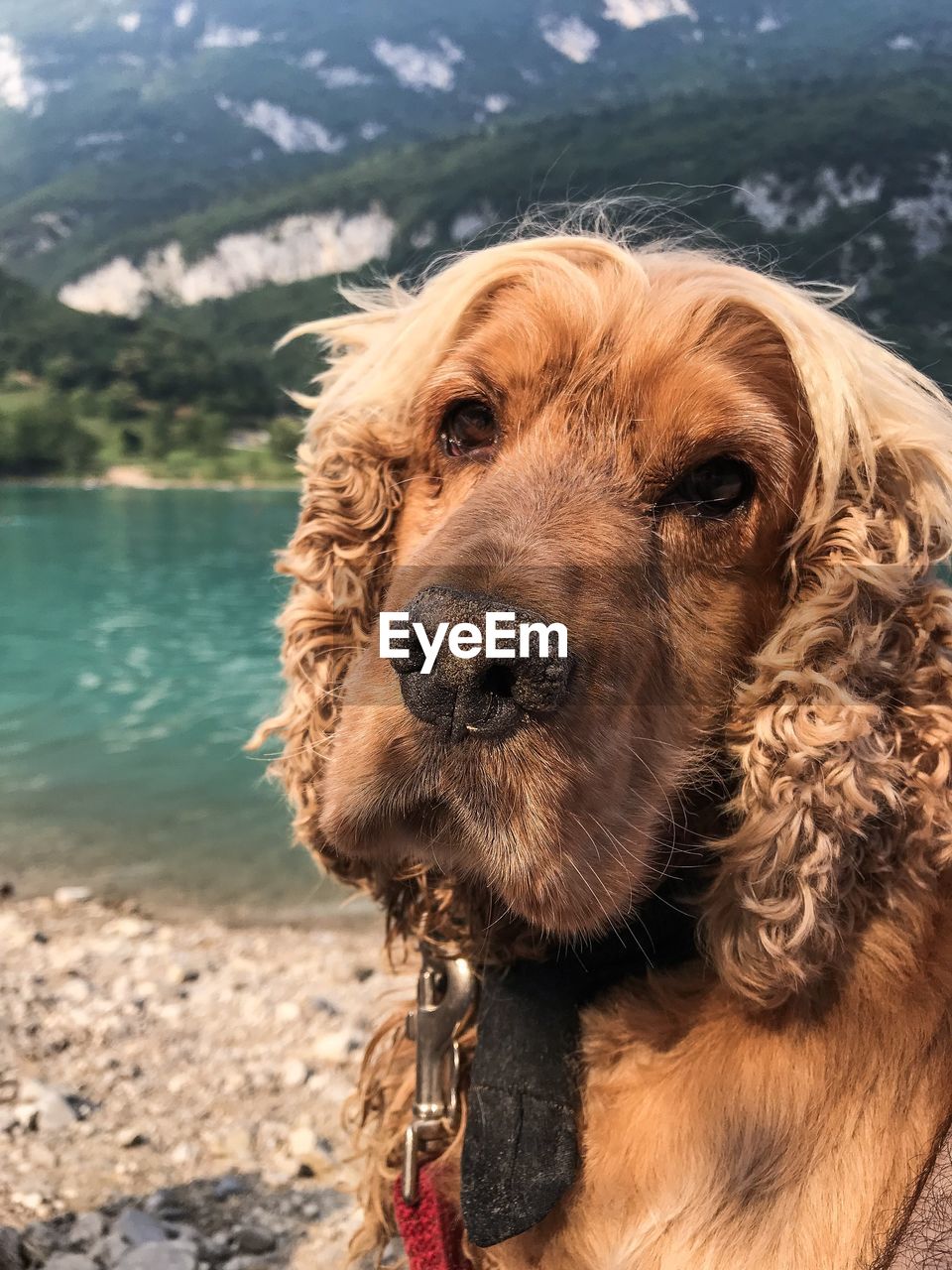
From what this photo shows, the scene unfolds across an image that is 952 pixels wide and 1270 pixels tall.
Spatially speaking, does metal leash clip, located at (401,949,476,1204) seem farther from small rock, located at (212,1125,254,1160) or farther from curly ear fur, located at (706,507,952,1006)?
small rock, located at (212,1125,254,1160)

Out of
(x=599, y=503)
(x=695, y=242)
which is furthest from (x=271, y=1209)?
(x=695, y=242)

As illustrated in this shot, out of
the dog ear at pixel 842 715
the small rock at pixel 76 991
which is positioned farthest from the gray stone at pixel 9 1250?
the small rock at pixel 76 991

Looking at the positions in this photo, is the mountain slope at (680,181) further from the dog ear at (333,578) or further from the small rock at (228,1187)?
the dog ear at (333,578)

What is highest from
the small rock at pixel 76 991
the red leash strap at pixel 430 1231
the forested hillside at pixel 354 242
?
the red leash strap at pixel 430 1231

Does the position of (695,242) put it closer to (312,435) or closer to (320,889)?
(312,435)

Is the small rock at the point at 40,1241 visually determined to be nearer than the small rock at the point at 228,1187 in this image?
Yes

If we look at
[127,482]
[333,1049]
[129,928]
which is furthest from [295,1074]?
[127,482]
